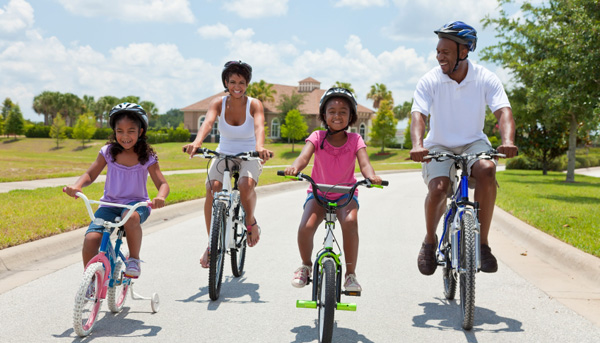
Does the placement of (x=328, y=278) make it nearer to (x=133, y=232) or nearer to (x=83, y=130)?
(x=133, y=232)

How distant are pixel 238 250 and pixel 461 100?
2797 millimetres

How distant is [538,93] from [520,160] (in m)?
25.7

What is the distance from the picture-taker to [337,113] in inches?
194

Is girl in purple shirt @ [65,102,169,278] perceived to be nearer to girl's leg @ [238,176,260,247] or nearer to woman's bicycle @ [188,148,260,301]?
woman's bicycle @ [188,148,260,301]

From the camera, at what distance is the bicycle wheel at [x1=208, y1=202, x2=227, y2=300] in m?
5.30

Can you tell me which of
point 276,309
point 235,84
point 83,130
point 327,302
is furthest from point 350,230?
point 83,130

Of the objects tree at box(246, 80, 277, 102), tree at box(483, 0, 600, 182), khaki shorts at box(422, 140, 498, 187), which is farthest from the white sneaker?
tree at box(246, 80, 277, 102)

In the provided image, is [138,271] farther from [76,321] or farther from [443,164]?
[443,164]

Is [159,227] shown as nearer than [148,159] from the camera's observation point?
No

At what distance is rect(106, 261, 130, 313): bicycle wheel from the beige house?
75421mm

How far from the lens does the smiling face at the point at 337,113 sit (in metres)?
4.91

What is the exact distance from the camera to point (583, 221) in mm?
10367

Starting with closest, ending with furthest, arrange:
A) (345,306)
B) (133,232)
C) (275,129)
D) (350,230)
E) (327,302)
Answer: (327,302) < (345,306) < (350,230) < (133,232) < (275,129)

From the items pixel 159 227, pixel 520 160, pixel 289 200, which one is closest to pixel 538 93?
pixel 289 200
